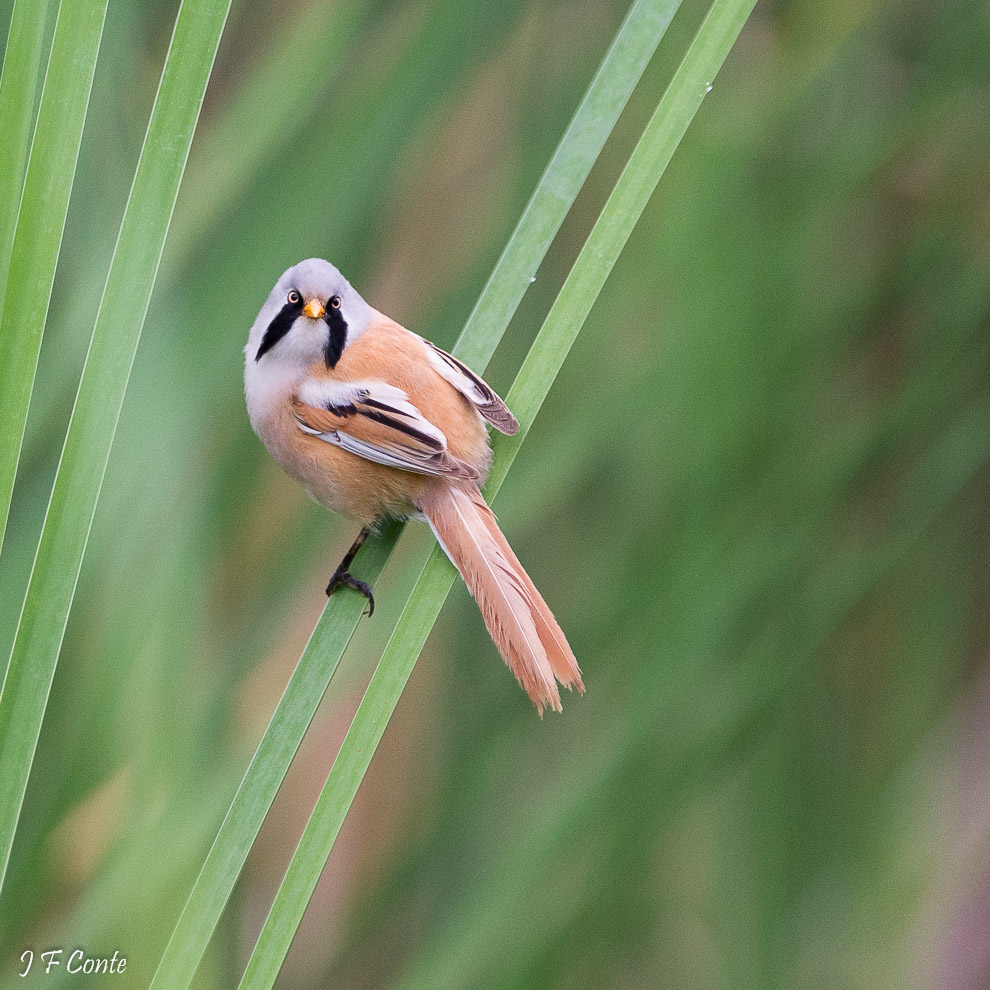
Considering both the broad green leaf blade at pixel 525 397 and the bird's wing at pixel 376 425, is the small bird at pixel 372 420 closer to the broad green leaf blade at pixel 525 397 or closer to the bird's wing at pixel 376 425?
the bird's wing at pixel 376 425

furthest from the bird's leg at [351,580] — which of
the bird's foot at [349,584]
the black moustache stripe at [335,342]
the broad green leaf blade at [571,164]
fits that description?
the broad green leaf blade at [571,164]

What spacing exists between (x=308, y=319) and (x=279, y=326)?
0.05m

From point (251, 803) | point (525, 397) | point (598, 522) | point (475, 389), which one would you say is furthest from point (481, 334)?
point (598, 522)

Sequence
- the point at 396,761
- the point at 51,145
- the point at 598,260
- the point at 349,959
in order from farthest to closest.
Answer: the point at 396,761, the point at 349,959, the point at 598,260, the point at 51,145

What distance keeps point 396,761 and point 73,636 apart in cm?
68

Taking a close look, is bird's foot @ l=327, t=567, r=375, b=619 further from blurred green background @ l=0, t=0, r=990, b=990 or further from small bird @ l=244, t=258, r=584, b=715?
blurred green background @ l=0, t=0, r=990, b=990

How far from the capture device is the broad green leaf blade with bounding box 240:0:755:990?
36.4 inches

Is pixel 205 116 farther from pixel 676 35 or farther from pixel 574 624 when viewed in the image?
pixel 574 624

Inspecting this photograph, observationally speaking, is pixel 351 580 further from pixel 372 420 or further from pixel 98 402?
pixel 98 402

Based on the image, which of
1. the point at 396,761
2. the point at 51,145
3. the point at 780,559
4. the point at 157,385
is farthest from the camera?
the point at 396,761

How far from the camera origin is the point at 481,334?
1187 millimetres

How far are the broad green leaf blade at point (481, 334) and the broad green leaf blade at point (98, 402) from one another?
180 mm

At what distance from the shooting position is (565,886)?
1.71 metres

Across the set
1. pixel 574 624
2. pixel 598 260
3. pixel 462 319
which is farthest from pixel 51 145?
pixel 574 624
